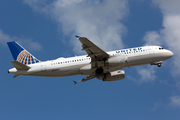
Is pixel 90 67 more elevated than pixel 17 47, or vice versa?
pixel 17 47

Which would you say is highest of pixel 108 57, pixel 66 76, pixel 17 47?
pixel 17 47

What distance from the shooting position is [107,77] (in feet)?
157

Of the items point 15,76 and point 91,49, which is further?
point 15,76

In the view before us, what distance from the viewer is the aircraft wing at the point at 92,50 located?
121 feet

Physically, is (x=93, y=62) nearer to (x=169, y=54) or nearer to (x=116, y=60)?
(x=116, y=60)

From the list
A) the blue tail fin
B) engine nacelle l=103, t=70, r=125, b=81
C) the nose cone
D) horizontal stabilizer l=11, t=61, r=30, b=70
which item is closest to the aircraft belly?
the nose cone

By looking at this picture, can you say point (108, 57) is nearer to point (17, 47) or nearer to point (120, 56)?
point (120, 56)

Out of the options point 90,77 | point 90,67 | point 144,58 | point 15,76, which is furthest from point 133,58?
point 15,76

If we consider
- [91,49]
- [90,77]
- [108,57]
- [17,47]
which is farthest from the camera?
[90,77]

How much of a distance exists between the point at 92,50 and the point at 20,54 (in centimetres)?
1508

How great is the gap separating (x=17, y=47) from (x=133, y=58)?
22482mm

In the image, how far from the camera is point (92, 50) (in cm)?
3922

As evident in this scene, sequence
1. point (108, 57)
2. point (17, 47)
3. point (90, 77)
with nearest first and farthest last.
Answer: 1. point (108, 57)
2. point (17, 47)
3. point (90, 77)

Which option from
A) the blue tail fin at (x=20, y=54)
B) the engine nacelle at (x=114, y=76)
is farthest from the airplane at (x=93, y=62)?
the engine nacelle at (x=114, y=76)
